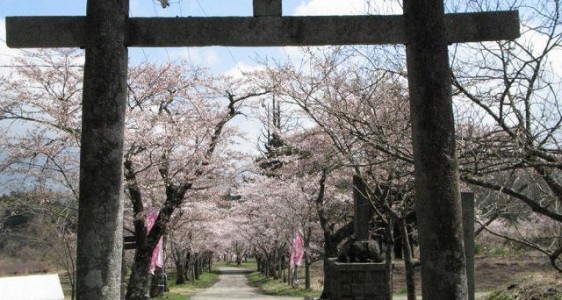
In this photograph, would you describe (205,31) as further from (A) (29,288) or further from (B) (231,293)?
(B) (231,293)

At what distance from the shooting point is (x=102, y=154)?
13.6 ft

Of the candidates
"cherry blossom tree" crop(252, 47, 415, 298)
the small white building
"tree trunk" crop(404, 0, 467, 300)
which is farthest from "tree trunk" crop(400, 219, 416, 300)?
the small white building

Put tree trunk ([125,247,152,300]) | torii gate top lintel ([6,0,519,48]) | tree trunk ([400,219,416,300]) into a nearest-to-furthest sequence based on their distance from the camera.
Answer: torii gate top lintel ([6,0,519,48]) → tree trunk ([400,219,416,300]) → tree trunk ([125,247,152,300])

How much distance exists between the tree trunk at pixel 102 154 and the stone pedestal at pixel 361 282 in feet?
24.8

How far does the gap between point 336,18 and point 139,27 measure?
1.64 meters

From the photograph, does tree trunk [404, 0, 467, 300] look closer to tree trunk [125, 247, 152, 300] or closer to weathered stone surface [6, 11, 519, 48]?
weathered stone surface [6, 11, 519, 48]

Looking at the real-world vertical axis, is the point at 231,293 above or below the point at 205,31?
below

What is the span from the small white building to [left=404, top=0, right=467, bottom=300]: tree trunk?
464 inches

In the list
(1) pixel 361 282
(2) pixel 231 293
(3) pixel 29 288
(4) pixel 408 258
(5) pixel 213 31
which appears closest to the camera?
(5) pixel 213 31

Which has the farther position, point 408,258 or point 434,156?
point 408,258

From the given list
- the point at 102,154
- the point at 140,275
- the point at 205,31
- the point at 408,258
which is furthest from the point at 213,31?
the point at 140,275

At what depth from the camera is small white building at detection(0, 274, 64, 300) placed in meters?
13.0

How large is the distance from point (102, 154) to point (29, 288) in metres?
11.0

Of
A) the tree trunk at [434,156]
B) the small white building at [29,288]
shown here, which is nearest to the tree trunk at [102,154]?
the tree trunk at [434,156]
